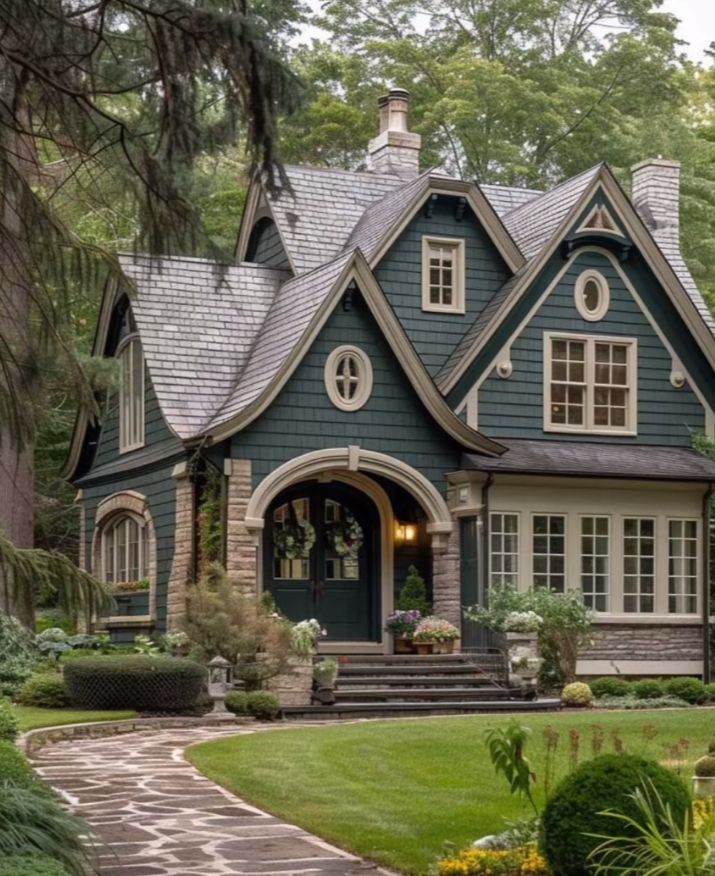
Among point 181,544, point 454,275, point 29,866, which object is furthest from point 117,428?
point 29,866

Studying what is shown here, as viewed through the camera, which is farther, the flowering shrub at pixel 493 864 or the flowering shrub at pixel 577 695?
the flowering shrub at pixel 577 695

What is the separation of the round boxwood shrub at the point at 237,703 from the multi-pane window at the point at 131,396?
6.63 m

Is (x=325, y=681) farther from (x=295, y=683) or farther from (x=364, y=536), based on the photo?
(x=364, y=536)

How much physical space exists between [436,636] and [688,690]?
347cm

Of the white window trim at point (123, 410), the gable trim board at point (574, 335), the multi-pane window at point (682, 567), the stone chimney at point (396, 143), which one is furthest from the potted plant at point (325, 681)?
the stone chimney at point (396, 143)

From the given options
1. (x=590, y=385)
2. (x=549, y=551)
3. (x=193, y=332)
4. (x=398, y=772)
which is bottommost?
(x=398, y=772)

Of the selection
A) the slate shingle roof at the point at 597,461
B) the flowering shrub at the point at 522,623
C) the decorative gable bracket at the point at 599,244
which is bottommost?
the flowering shrub at the point at 522,623

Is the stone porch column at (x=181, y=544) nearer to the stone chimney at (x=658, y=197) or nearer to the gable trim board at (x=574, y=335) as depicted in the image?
the gable trim board at (x=574, y=335)

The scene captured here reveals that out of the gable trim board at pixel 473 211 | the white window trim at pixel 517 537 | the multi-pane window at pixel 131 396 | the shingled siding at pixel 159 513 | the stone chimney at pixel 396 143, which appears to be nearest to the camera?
the white window trim at pixel 517 537

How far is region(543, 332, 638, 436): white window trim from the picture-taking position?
80.8 ft

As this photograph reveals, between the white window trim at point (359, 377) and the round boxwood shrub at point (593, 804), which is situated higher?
the white window trim at point (359, 377)

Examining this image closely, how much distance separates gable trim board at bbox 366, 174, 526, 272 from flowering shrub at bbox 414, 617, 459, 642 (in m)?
5.51

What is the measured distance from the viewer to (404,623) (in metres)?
23.1

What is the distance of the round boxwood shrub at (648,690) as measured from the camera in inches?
852
